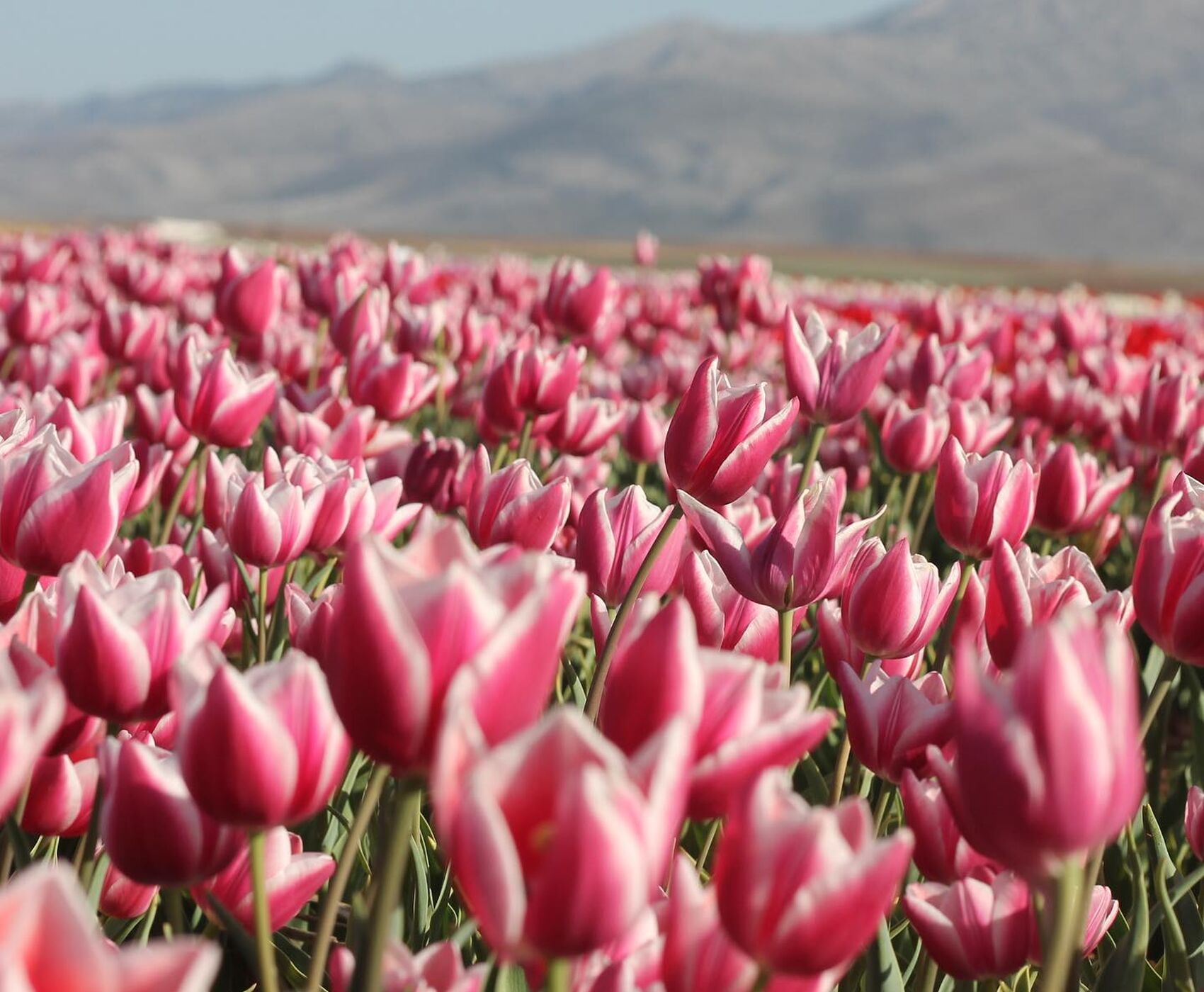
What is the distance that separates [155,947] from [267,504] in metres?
1.12

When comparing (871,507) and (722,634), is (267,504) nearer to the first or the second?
(722,634)

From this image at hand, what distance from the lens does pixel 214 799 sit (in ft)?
3.08

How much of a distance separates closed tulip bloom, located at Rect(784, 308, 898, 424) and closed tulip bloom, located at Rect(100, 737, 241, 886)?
149cm

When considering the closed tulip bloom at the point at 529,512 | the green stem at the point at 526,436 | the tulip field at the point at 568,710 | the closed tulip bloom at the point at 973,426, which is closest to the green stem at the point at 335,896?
the tulip field at the point at 568,710

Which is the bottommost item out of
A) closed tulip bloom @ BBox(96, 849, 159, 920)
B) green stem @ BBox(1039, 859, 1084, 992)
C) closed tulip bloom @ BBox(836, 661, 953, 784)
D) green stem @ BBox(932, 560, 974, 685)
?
green stem @ BBox(932, 560, 974, 685)

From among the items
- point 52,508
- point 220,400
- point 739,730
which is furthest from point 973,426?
point 739,730

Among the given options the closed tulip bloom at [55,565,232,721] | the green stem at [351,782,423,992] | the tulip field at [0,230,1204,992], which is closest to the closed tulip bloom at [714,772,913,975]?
the tulip field at [0,230,1204,992]

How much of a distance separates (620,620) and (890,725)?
0.36m

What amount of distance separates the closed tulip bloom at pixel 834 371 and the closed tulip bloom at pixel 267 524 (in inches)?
36.0

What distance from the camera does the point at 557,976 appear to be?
32.1 inches

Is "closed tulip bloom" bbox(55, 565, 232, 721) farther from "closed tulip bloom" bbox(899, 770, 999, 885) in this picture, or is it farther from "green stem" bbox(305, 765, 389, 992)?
"closed tulip bloom" bbox(899, 770, 999, 885)

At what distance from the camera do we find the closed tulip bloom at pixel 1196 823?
63.7 inches

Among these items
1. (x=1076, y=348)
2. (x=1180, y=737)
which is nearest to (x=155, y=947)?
(x=1180, y=737)

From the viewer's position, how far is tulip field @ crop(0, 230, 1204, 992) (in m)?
0.81
